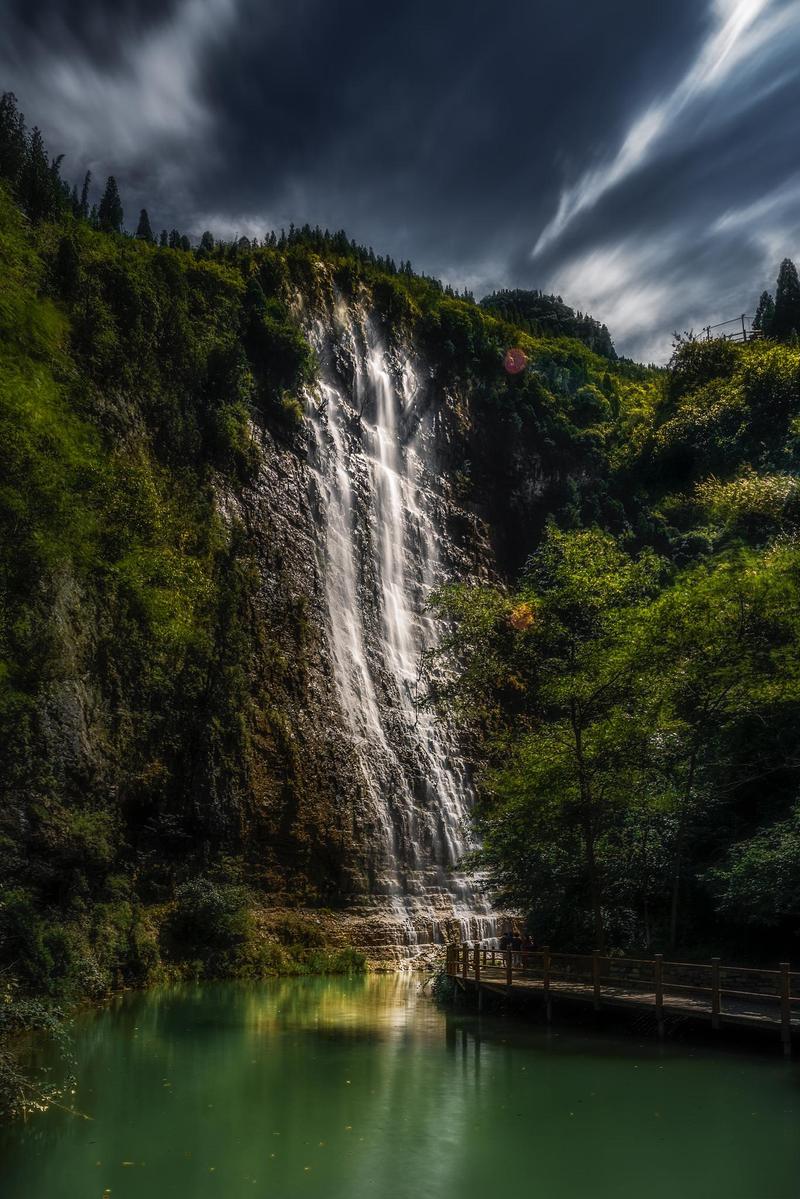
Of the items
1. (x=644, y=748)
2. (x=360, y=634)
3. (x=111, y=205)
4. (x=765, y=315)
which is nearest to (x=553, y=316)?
(x=765, y=315)

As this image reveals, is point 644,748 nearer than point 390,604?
Yes

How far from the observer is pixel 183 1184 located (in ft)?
25.8

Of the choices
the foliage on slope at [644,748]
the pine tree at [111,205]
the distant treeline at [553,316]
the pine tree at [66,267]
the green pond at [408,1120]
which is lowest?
the green pond at [408,1120]

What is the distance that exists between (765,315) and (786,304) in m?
4.57

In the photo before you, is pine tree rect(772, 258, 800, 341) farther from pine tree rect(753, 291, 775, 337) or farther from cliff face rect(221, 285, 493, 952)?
cliff face rect(221, 285, 493, 952)

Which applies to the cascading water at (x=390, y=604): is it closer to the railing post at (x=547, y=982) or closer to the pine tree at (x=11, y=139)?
the railing post at (x=547, y=982)

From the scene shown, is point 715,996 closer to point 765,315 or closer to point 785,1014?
point 785,1014

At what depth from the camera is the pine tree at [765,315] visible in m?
49.1

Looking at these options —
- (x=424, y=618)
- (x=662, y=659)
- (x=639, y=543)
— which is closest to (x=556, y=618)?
(x=662, y=659)

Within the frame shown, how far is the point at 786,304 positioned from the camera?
160 ft

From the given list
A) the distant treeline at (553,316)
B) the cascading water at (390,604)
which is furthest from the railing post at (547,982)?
the distant treeline at (553,316)

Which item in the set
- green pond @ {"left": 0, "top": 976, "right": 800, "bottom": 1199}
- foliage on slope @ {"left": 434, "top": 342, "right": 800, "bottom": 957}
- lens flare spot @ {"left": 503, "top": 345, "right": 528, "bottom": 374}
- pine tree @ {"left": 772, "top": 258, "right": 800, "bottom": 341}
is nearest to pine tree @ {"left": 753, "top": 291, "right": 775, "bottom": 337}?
pine tree @ {"left": 772, "top": 258, "right": 800, "bottom": 341}

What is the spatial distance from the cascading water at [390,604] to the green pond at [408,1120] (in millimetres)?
12859

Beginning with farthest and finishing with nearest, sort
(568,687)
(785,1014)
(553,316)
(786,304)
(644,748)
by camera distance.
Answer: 1. (553,316)
2. (786,304)
3. (644,748)
4. (568,687)
5. (785,1014)
